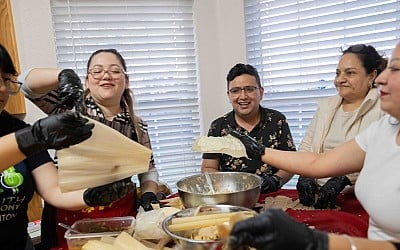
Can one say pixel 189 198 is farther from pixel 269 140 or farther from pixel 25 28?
pixel 25 28

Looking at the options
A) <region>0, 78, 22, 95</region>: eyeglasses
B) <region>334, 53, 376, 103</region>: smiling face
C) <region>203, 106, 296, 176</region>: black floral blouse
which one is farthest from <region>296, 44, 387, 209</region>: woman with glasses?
<region>0, 78, 22, 95</region>: eyeglasses

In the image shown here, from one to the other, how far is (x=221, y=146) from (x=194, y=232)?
58cm

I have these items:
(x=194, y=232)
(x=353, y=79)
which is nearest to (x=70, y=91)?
(x=194, y=232)

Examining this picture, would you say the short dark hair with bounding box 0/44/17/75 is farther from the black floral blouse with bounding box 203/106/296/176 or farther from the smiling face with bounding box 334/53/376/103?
the smiling face with bounding box 334/53/376/103

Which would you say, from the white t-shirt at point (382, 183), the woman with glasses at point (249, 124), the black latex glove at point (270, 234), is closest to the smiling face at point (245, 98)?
the woman with glasses at point (249, 124)

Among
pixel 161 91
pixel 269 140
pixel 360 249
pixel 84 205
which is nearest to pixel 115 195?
pixel 84 205

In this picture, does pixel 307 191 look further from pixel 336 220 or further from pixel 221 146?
pixel 221 146

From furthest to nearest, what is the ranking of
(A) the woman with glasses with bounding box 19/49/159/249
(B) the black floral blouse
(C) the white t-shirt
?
(B) the black floral blouse, (A) the woman with glasses with bounding box 19/49/159/249, (C) the white t-shirt

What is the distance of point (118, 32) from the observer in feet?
8.80

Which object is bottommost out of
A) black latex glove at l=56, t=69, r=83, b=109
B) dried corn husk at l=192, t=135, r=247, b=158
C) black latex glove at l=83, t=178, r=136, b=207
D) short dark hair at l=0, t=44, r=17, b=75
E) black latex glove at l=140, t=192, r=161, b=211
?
black latex glove at l=140, t=192, r=161, b=211

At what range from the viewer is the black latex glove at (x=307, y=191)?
1.55 m

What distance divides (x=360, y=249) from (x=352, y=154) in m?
0.63

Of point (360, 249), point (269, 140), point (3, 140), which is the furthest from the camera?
point (269, 140)

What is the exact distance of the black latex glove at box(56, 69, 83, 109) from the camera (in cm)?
126
